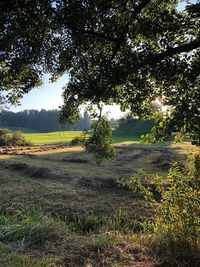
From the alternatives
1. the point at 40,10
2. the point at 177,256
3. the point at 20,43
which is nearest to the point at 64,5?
the point at 40,10

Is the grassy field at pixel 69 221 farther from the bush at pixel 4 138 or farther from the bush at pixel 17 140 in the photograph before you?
the bush at pixel 17 140

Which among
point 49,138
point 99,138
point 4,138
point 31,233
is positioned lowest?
point 49,138

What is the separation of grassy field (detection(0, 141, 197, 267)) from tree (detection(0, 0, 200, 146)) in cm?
277

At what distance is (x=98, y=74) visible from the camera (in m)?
7.15

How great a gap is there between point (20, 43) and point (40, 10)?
1.01 metres

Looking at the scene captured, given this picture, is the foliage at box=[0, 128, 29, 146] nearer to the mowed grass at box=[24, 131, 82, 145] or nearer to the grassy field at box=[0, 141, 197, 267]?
the mowed grass at box=[24, 131, 82, 145]

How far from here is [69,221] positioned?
30.1 feet

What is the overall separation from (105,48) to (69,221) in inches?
194

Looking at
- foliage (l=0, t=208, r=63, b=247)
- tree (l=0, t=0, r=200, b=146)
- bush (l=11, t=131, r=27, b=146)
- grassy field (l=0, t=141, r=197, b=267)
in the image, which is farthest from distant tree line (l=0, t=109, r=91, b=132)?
foliage (l=0, t=208, r=63, b=247)

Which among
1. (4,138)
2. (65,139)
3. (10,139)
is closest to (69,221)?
(4,138)

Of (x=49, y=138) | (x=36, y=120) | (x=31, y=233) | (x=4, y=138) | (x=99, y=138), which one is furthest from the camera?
(x=36, y=120)

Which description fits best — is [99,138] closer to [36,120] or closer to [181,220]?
[181,220]

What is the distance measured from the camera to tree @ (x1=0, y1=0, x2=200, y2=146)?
285 inches

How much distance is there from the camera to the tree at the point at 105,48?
7.24m
